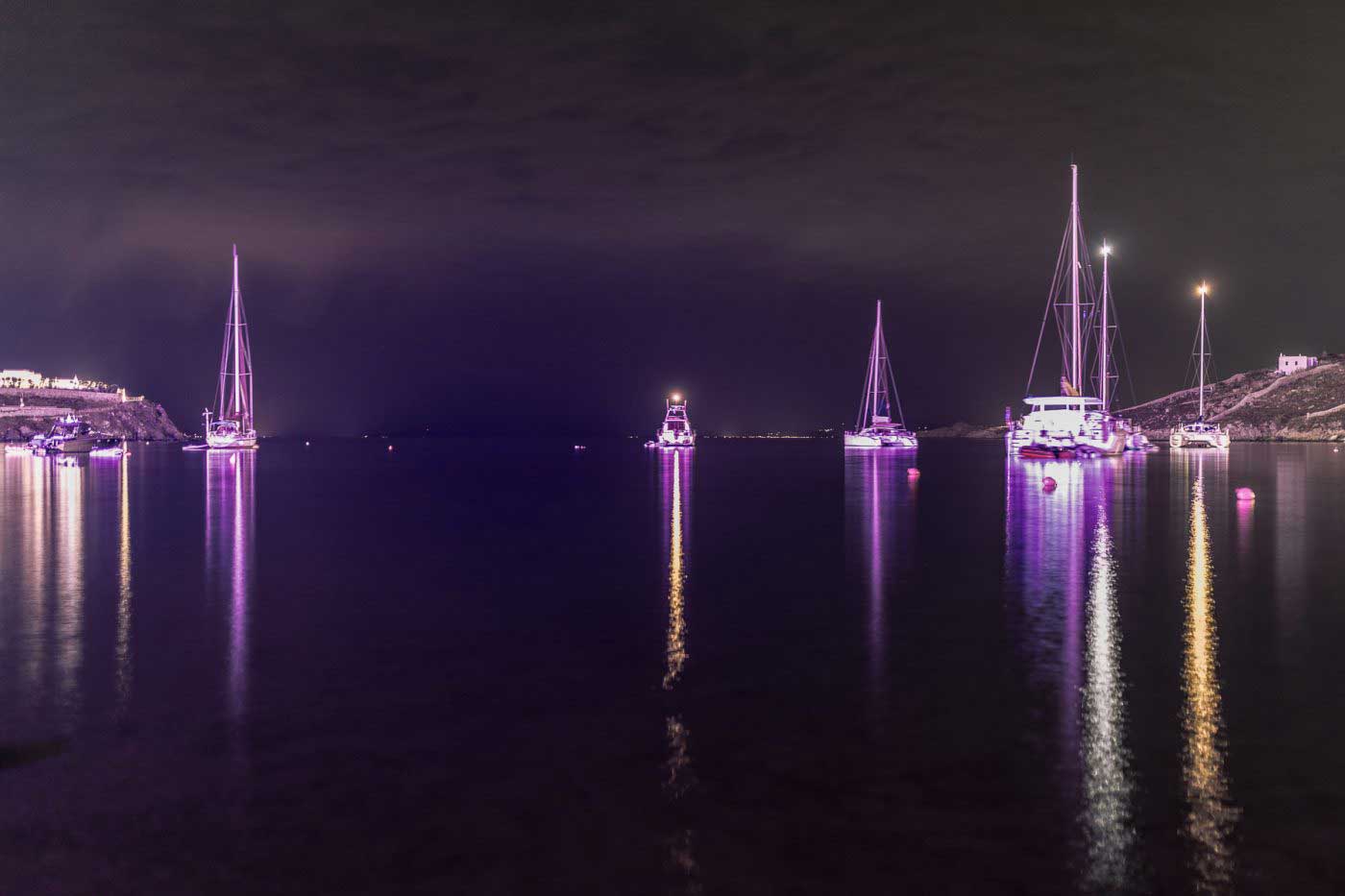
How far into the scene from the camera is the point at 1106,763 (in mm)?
10008

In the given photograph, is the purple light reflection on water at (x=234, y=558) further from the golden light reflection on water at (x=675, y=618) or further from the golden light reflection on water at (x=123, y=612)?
the golden light reflection on water at (x=675, y=618)

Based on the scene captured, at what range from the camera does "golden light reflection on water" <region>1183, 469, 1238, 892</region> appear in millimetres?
7754

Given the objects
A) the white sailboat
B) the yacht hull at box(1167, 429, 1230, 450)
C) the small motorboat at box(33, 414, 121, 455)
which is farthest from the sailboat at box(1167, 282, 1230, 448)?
the small motorboat at box(33, 414, 121, 455)

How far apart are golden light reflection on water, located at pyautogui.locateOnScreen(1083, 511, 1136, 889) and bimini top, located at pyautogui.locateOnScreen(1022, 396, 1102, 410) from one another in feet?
283

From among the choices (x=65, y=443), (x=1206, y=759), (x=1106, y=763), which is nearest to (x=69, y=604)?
(x=1106, y=763)

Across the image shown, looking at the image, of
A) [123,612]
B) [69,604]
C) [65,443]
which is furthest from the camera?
[65,443]

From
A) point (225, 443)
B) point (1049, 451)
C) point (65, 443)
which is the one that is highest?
point (65, 443)

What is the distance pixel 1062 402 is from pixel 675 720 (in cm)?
9810

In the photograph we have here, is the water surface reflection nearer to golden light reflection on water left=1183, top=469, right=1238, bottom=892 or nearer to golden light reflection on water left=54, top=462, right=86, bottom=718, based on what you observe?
golden light reflection on water left=1183, top=469, right=1238, bottom=892

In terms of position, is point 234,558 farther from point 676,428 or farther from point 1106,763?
point 676,428

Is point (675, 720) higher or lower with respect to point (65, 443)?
lower

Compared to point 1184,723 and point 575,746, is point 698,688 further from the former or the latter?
point 1184,723

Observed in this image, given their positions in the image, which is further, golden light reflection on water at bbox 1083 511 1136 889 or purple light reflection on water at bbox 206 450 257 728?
purple light reflection on water at bbox 206 450 257 728

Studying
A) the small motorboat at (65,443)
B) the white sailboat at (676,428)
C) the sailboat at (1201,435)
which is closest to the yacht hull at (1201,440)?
the sailboat at (1201,435)
